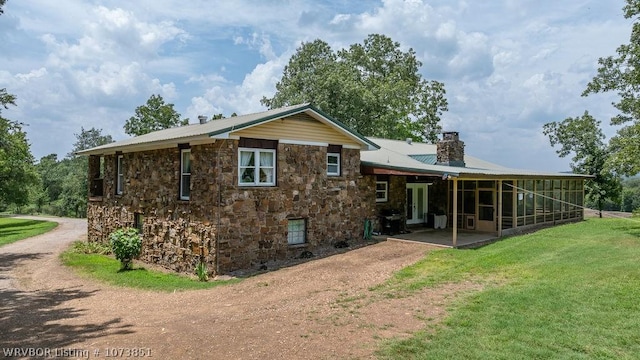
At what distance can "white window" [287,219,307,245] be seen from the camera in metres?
13.6

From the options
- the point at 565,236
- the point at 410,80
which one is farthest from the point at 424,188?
the point at 410,80

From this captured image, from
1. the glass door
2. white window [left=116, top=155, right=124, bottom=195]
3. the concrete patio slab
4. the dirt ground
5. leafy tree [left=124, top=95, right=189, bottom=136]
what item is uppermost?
leafy tree [left=124, top=95, right=189, bottom=136]

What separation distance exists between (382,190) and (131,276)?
31.4 ft

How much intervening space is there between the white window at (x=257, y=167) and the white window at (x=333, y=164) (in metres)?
2.57

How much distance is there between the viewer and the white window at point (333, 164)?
14.9m

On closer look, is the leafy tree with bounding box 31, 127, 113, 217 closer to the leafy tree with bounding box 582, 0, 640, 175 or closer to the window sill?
the window sill

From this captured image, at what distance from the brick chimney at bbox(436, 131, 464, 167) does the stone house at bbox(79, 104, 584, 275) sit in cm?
5

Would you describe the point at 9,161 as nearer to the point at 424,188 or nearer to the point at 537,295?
the point at 424,188

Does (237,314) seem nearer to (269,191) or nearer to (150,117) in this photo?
(269,191)

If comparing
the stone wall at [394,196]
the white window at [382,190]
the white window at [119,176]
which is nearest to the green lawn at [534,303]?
the stone wall at [394,196]

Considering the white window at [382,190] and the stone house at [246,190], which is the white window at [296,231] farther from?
the white window at [382,190]

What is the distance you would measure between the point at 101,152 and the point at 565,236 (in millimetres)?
18549

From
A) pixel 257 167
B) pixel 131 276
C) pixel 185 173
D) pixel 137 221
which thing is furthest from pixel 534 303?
pixel 137 221

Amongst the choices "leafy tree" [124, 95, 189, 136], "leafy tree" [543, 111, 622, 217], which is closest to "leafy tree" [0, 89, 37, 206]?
"leafy tree" [124, 95, 189, 136]
